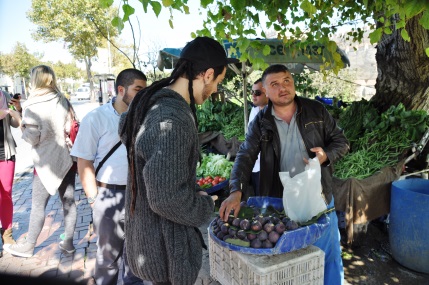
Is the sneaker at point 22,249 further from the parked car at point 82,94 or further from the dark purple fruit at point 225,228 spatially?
the parked car at point 82,94

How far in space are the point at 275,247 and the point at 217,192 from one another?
11.6 feet

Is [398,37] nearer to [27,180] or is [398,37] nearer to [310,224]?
[310,224]

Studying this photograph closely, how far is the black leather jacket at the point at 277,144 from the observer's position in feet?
9.04

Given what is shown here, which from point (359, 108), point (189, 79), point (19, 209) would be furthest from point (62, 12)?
point (189, 79)

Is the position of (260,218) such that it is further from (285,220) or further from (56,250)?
(56,250)

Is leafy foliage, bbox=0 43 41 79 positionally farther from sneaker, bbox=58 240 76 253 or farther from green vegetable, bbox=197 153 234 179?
sneaker, bbox=58 240 76 253

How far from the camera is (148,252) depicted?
1.62m

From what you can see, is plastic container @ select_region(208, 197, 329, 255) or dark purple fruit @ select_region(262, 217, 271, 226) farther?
dark purple fruit @ select_region(262, 217, 271, 226)

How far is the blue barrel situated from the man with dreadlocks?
3062 mm

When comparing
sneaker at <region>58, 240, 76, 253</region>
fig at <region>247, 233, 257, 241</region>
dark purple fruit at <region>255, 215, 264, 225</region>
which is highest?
dark purple fruit at <region>255, 215, 264, 225</region>

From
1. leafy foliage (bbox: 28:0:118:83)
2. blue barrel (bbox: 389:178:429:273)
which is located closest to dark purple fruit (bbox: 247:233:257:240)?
blue barrel (bbox: 389:178:429:273)

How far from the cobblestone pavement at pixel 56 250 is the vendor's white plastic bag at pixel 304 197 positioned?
173 cm

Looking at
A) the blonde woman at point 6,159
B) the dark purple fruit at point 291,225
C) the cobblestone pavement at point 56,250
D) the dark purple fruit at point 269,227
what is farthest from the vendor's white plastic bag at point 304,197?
the blonde woman at point 6,159

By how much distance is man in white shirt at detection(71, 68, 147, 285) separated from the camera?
2.84 meters
